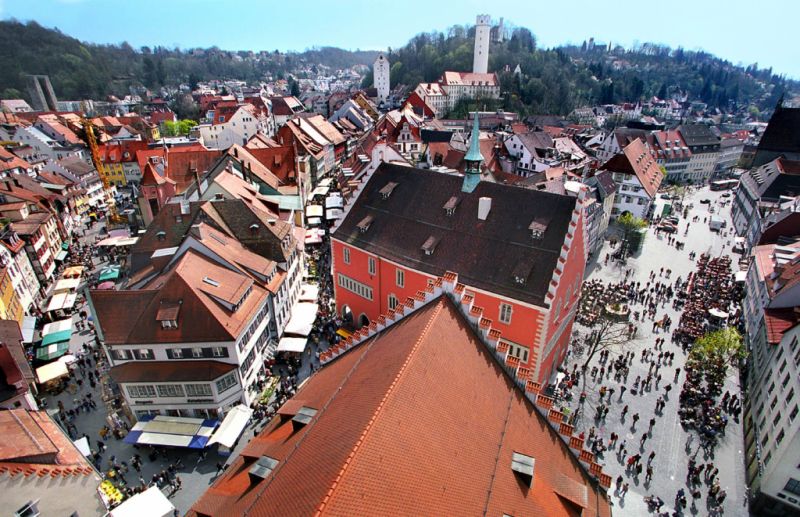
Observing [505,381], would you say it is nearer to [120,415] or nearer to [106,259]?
[120,415]

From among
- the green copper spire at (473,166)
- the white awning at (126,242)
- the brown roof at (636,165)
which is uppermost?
the green copper spire at (473,166)

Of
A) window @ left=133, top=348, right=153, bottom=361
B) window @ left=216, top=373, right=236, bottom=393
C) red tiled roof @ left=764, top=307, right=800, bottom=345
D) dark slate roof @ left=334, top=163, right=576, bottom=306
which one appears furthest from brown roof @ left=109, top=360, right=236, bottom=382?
red tiled roof @ left=764, top=307, right=800, bottom=345

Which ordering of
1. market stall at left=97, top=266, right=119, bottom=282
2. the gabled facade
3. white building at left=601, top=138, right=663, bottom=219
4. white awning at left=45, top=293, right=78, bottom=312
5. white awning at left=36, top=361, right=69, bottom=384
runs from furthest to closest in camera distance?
white building at left=601, top=138, right=663, bottom=219 < market stall at left=97, top=266, right=119, bottom=282 < white awning at left=45, top=293, right=78, bottom=312 < white awning at left=36, top=361, right=69, bottom=384 < the gabled facade

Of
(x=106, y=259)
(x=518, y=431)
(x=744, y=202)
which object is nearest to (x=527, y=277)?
(x=518, y=431)

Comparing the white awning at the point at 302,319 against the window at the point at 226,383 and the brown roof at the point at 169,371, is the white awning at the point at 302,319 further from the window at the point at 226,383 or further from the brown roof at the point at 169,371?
the brown roof at the point at 169,371

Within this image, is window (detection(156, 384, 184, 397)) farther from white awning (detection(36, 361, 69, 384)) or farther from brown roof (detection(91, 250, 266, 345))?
white awning (detection(36, 361, 69, 384))

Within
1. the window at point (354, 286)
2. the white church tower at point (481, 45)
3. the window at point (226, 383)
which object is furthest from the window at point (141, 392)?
the white church tower at point (481, 45)
